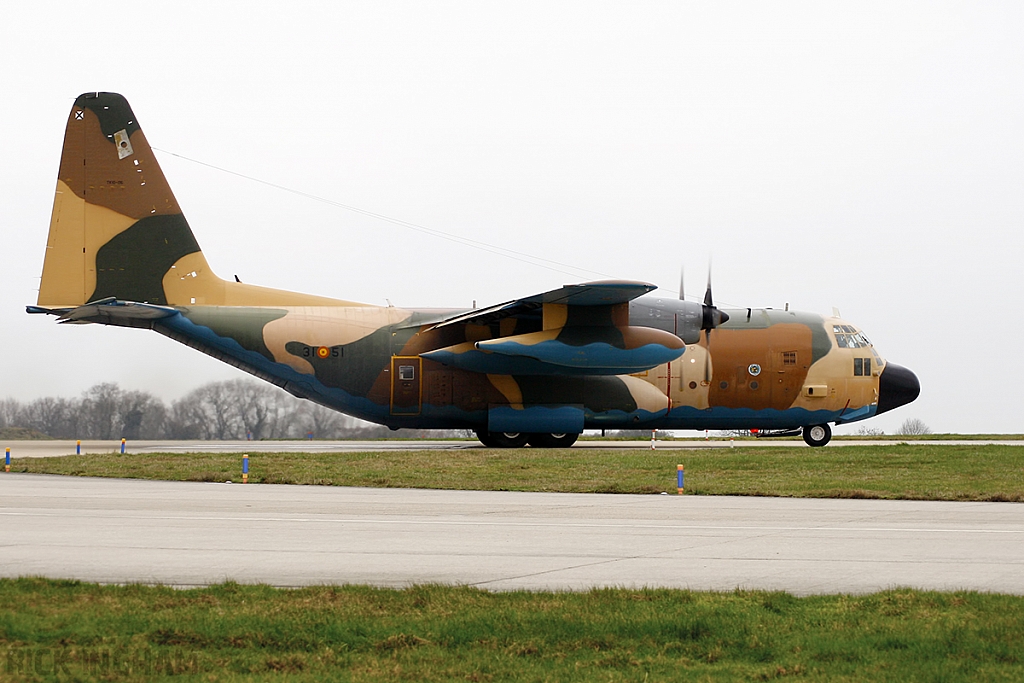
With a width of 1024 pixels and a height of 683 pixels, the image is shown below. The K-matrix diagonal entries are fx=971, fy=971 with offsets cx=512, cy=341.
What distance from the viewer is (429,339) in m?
32.0

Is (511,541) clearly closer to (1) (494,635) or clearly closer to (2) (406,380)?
(1) (494,635)

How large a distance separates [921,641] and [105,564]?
8.08 metres

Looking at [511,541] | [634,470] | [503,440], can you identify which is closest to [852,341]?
[503,440]

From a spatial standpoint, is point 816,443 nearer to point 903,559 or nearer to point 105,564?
point 903,559

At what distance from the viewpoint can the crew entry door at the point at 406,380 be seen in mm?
31844

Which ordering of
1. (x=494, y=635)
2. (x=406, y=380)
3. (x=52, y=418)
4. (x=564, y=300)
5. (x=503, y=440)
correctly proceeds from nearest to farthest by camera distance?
(x=494, y=635), (x=564, y=300), (x=406, y=380), (x=503, y=440), (x=52, y=418)

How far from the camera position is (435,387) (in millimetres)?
32000

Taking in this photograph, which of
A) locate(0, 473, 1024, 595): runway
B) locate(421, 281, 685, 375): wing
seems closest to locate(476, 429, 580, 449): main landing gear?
locate(421, 281, 685, 375): wing

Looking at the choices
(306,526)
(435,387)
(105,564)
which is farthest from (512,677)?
(435,387)

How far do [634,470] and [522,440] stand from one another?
9.92 m

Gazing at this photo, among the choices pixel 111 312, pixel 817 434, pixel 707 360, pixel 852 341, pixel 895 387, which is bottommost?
pixel 817 434

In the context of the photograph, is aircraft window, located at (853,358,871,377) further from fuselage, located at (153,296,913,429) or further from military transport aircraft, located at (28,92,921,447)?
military transport aircraft, located at (28,92,921,447)

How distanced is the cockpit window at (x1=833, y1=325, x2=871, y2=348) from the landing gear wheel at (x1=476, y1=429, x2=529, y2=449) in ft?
37.4

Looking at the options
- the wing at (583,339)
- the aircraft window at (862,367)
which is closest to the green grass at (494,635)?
the wing at (583,339)
